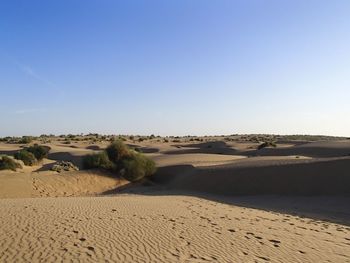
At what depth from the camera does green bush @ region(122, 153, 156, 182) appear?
29.4 metres

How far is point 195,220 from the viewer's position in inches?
535

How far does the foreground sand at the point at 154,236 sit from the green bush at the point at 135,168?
45.1 ft

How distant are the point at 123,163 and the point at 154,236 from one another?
1950 cm

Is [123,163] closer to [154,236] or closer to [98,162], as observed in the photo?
[98,162]

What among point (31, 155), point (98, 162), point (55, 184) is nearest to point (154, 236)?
point (55, 184)

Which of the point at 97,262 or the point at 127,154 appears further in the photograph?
the point at 127,154

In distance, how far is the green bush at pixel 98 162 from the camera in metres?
30.0

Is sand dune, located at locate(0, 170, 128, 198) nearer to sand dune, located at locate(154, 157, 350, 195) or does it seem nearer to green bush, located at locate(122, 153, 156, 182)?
green bush, located at locate(122, 153, 156, 182)

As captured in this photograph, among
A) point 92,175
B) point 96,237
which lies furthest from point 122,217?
point 92,175

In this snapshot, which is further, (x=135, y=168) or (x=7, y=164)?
(x=7, y=164)

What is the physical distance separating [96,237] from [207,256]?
2.54 meters

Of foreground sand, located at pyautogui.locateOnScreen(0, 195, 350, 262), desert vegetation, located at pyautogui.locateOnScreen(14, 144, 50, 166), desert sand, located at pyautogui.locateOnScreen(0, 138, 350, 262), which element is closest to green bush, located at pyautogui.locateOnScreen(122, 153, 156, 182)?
desert sand, located at pyautogui.locateOnScreen(0, 138, 350, 262)

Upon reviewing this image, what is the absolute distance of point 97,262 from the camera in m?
8.28

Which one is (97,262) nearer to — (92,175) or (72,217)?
(72,217)
